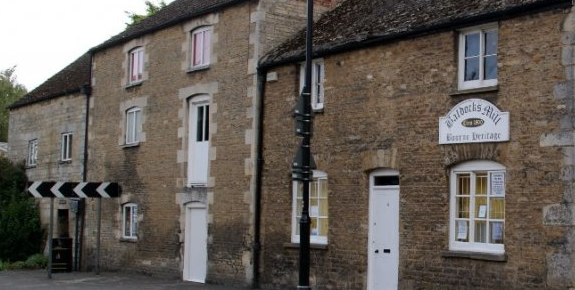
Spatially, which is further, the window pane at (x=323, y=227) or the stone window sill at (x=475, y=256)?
the window pane at (x=323, y=227)

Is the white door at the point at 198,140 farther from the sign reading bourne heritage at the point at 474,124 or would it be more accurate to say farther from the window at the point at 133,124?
the sign reading bourne heritage at the point at 474,124

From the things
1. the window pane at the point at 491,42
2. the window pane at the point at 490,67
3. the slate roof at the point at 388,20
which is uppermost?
the slate roof at the point at 388,20

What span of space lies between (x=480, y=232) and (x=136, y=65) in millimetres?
14686

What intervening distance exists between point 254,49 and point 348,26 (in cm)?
288

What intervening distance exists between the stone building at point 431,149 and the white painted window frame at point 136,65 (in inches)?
279

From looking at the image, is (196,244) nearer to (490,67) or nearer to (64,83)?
(490,67)

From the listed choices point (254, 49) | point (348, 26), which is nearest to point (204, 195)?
point (254, 49)

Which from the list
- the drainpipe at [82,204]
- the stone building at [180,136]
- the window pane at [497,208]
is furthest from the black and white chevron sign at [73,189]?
the window pane at [497,208]

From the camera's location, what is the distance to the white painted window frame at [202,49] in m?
23.1

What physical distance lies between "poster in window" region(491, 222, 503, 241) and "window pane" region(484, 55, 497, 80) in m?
2.67

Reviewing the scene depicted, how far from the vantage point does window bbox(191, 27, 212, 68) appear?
2319cm

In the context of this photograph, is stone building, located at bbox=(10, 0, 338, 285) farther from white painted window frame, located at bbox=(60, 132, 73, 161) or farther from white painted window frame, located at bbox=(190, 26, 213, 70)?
white painted window frame, located at bbox=(60, 132, 73, 161)

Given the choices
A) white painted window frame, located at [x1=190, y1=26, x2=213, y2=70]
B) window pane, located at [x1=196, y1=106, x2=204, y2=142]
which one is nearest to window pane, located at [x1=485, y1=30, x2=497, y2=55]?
white painted window frame, located at [x1=190, y1=26, x2=213, y2=70]

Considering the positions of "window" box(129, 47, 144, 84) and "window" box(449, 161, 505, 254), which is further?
"window" box(129, 47, 144, 84)
